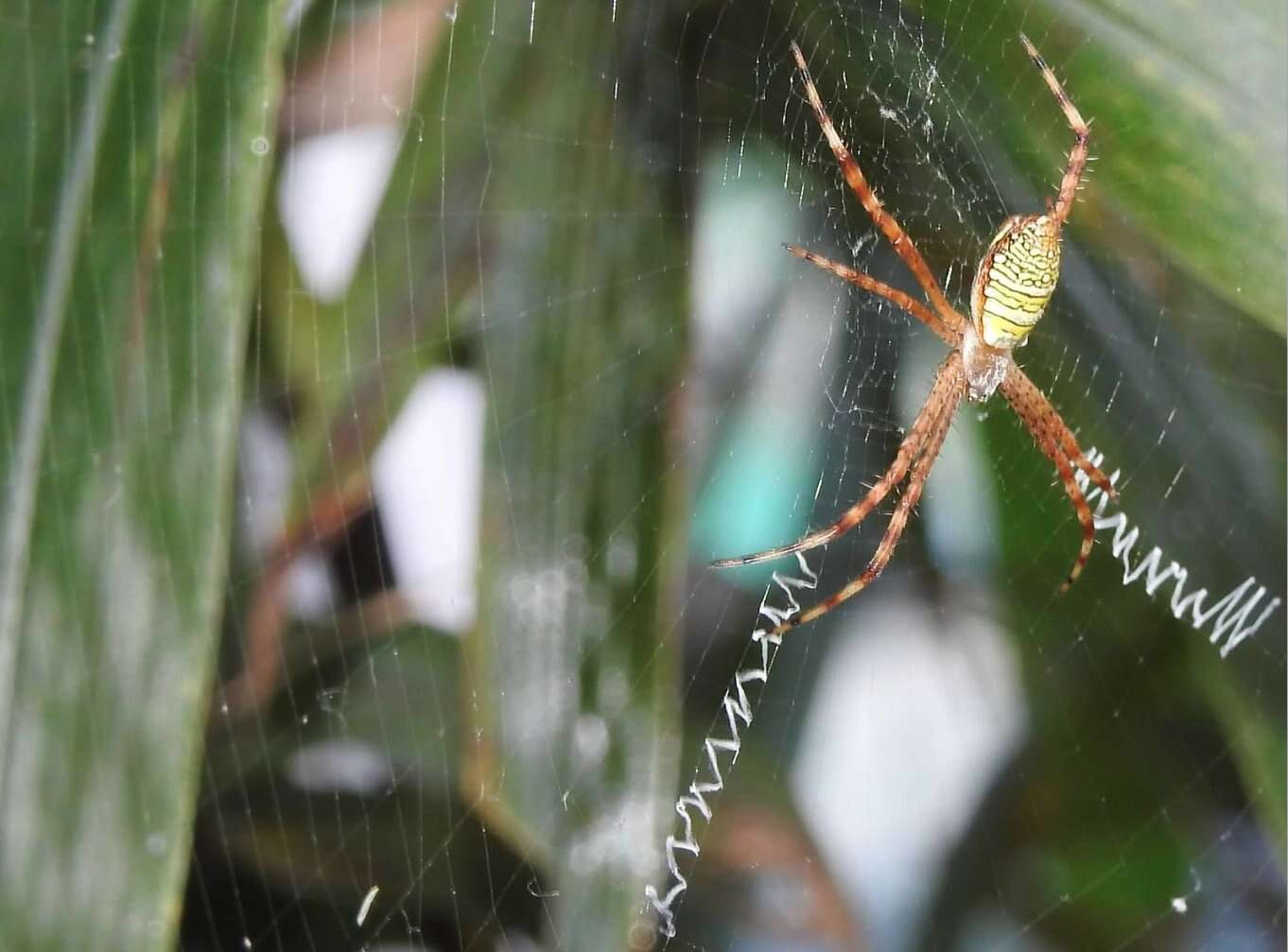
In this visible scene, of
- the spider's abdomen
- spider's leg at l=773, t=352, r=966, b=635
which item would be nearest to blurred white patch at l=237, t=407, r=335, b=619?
spider's leg at l=773, t=352, r=966, b=635

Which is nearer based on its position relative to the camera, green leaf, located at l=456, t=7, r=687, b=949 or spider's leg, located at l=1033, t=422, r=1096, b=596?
green leaf, located at l=456, t=7, r=687, b=949

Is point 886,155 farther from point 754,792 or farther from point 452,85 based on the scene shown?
point 754,792

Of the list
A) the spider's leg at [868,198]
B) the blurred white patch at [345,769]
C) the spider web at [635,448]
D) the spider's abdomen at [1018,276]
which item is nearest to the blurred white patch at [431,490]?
the spider web at [635,448]

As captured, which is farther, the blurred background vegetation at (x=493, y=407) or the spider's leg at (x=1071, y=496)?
the spider's leg at (x=1071, y=496)

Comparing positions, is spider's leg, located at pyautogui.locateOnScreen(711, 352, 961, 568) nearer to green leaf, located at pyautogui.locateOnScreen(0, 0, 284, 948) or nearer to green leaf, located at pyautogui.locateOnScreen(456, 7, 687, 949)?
green leaf, located at pyautogui.locateOnScreen(456, 7, 687, 949)

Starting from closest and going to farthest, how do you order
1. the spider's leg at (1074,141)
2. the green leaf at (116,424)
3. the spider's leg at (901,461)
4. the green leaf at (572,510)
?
the green leaf at (116,424) < the green leaf at (572,510) < the spider's leg at (1074,141) < the spider's leg at (901,461)

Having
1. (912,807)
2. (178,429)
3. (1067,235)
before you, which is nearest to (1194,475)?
(1067,235)

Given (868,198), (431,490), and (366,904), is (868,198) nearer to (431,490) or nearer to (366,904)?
(431,490)

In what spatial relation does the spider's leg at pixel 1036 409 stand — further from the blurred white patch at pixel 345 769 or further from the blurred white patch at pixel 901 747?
the blurred white patch at pixel 345 769
